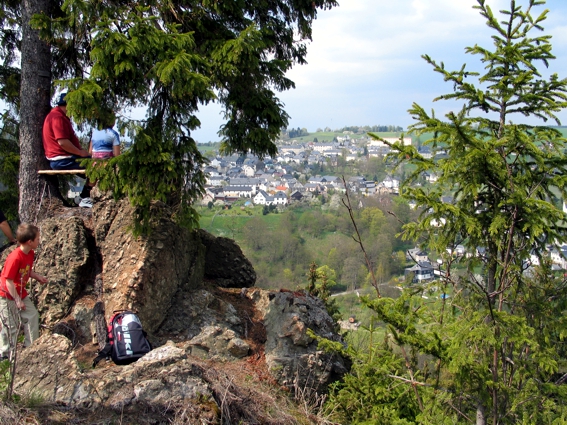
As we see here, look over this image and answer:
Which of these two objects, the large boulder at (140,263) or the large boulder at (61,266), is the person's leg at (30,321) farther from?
the large boulder at (140,263)

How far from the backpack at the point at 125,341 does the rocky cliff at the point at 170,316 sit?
0.17 meters

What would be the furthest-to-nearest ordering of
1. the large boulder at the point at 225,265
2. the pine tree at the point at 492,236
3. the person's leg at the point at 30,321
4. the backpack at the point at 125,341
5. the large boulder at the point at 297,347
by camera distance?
1. the large boulder at the point at 225,265
2. the large boulder at the point at 297,347
3. the person's leg at the point at 30,321
4. the backpack at the point at 125,341
5. the pine tree at the point at 492,236

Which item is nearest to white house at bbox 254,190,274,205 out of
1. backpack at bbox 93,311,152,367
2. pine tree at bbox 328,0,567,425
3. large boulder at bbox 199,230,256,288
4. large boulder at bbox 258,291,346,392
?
large boulder at bbox 199,230,256,288

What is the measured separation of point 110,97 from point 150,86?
50cm

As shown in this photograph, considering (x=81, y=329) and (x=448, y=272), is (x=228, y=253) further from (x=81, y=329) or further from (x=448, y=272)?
(x=448, y=272)

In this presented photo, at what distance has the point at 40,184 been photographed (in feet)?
22.3

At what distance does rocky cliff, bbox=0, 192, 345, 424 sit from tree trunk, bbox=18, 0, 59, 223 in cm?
59

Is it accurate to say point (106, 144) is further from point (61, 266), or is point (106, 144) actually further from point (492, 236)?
point (492, 236)

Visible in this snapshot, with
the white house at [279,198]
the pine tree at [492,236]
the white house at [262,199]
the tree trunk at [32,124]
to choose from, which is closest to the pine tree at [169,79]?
the tree trunk at [32,124]

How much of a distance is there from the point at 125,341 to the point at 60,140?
2954 millimetres

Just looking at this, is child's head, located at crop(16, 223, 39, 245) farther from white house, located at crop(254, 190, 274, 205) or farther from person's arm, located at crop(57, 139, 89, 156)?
white house, located at crop(254, 190, 274, 205)

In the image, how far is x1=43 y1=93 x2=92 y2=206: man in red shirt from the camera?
645cm

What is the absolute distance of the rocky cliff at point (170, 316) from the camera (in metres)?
4.38

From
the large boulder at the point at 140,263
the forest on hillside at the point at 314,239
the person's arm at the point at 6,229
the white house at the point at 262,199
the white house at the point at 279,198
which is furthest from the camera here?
the white house at the point at 279,198
